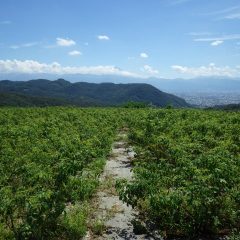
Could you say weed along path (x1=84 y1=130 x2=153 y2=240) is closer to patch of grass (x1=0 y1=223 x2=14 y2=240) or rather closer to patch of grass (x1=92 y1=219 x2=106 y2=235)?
patch of grass (x1=92 y1=219 x2=106 y2=235)

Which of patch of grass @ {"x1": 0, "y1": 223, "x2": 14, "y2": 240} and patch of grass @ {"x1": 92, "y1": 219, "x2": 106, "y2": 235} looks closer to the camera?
patch of grass @ {"x1": 0, "y1": 223, "x2": 14, "y2": 240}

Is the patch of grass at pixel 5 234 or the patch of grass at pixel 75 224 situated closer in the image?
the patch of grass at pixel 5 234

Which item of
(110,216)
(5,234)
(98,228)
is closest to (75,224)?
(98,228)

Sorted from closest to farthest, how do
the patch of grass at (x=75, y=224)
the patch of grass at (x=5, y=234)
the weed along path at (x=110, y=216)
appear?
the patch of grass at (x=5, y=234), the patch of grass at (x=75, y=224), the weed along path at (x=110, y=216)

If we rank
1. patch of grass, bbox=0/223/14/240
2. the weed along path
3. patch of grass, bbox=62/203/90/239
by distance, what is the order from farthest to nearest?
the weed along path → patch of grass, bbox=62/203/90/239 → patch of grass, bbox=0/223/14/240

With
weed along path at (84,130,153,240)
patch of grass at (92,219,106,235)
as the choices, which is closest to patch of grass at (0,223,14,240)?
weed along path at (84,130,153,240)

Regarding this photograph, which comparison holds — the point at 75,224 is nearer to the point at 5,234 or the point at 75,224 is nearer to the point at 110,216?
the point at 5,234

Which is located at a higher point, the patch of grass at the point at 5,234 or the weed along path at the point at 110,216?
the patch of grass at the point at 5,234

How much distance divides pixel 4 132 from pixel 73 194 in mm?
14972

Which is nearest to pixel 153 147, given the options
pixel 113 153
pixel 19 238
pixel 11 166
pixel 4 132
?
pixel 113 153

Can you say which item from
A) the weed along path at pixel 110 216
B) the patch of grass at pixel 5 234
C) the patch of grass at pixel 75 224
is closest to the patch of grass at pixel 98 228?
the weed along path at pixel 110 216

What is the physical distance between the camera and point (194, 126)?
2742 centimetres

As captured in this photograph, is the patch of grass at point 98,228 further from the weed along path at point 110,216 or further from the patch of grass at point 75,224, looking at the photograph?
the patch of grass at point 75,224

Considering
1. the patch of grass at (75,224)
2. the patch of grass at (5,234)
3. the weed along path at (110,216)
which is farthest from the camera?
the weed along path at (110,216)
